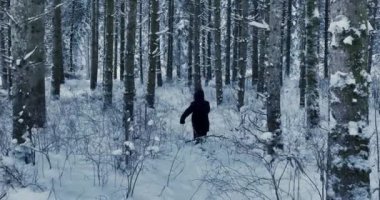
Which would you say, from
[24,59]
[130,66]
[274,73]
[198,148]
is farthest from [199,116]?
[24,59]

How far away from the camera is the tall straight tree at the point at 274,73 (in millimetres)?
8688

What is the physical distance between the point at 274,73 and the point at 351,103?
179 inches

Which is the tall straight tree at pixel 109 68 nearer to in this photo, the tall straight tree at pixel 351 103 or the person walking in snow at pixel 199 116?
the person walking in snow at pixel 199 116

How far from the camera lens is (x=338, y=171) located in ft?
14.3

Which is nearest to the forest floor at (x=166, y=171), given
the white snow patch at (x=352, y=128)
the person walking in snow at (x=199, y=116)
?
the person walking in snow at (x=199, y=116)

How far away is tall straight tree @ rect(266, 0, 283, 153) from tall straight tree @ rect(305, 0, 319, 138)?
264cm

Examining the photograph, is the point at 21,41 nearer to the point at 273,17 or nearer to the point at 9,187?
the point at 9,187

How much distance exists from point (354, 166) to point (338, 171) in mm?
158

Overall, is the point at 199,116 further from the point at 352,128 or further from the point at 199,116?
the point at 352,128

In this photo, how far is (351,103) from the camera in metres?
4.34

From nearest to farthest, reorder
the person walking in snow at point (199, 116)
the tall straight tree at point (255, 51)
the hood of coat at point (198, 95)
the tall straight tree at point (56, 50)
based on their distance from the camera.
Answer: the person walking in snow at point (199, 116), the hood of coat at point (198, 95), the tall straight tree at point (56, 50), the tall straight tree at point (255, 51)

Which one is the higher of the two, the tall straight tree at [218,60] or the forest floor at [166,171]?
the tall straight tree at [218,60]

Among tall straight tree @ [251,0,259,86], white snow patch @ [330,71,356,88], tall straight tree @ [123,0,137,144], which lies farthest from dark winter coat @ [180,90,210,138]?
tall straight tree @ [251,0,259,86]

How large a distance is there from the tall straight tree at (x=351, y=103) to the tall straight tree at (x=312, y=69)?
6.85 metres
